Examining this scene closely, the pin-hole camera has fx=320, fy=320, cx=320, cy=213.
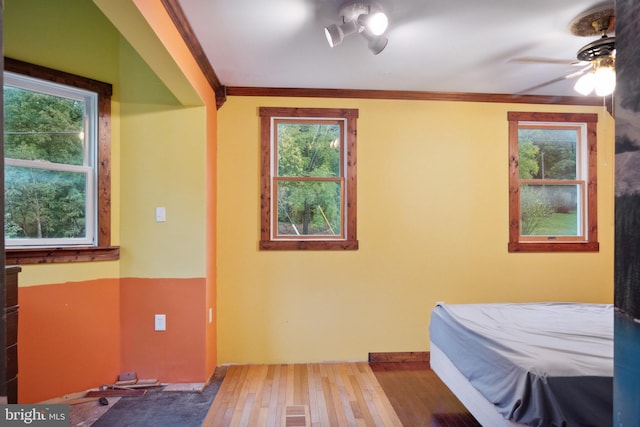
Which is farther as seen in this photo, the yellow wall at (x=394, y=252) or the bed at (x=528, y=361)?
the yellow wall at (x=394, y=252)

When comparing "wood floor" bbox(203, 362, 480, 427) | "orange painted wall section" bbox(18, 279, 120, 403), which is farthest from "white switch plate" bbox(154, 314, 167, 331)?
"wood floor" bbox(203, 362, 480, 427)

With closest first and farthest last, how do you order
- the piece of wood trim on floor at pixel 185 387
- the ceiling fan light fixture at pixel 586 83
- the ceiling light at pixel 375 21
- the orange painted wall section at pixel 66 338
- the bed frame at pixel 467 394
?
the bed frame at pixel 467 394 < the ceiling light at pixel 375 21 < the ceiling fan light fixture at pixel 586 83 < the orange painted wall section at pixel 66 338 < the piece of wood trim on floor at pixel 185 387

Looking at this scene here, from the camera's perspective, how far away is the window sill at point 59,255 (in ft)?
7.04

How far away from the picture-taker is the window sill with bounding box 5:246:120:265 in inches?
84.4

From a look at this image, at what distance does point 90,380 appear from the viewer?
2.45m

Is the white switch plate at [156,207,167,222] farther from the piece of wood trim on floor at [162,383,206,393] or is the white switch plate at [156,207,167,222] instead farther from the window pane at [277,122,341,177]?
the piece of wood trim on floor at [162,383,206,393]

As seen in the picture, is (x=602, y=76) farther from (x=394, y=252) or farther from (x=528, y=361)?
(x=394, y=252)

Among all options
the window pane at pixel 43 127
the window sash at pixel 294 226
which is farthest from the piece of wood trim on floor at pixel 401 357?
the window pane at pixel 43 127

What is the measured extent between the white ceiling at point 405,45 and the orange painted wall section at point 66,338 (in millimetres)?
2066

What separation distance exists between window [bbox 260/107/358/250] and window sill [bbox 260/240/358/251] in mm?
23

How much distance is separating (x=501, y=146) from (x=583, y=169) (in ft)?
3.01

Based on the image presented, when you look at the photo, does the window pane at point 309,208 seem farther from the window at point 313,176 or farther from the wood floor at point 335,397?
the wood floor at point 335,397

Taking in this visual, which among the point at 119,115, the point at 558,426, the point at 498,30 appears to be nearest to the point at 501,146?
the point at 498,30

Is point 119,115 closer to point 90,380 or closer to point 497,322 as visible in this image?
point 90,380
